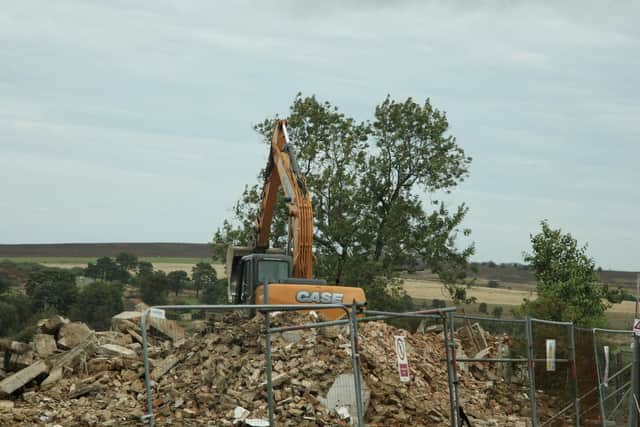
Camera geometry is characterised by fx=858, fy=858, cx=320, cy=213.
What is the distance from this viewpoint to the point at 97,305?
5403cm

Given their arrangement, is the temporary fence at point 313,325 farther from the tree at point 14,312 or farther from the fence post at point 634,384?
the tree at point 14,312

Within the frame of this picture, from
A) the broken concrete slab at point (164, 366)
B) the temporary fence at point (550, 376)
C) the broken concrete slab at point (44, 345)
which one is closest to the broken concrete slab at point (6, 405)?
the broken concrete slab at point (44, 345)

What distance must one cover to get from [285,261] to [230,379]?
937cm

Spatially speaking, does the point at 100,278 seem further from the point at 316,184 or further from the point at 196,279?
the point at 316,184

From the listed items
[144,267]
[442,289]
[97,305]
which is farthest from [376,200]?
[144,267]

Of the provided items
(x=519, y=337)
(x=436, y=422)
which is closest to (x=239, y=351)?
(x=436, y=422)

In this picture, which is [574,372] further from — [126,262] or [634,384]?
[126,262]

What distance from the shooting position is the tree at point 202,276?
162 feet

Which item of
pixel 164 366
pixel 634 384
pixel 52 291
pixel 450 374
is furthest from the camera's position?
pixel 52 291

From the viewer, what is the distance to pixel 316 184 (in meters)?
40.6

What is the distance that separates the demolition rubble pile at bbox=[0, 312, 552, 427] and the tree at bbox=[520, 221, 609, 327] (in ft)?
68.2

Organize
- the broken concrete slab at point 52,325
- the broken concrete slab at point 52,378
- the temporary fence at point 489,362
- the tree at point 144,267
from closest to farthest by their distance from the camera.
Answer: the temporary fence at point 489,362 < the broken concrete slab at point 52,378 < the broken concrete slab at point 52,325 < the tree at point 144,267

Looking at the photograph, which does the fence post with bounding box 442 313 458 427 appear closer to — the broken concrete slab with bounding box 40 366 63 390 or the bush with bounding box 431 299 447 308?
the broken concrete slab with bounding box 40 366 63 390

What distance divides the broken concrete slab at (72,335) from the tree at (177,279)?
4401 cm
